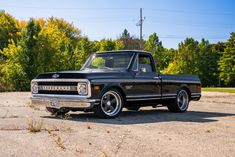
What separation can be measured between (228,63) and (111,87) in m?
57.7

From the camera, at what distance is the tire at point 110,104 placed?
10311 millimetres

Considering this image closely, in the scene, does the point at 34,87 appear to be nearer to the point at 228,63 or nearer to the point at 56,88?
the point at 56,88

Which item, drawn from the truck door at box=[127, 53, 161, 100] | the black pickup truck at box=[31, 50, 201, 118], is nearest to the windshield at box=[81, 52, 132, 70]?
the black pickup truck at box=[31, 50, 201, 118]

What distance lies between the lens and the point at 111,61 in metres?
11.7

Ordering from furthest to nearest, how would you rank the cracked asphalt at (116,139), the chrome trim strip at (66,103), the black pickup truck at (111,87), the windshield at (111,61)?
the windshield at (111,61) → the black pickup truck at (111,87) → the chrome trim strip at (66,103) → the cracked asphalt at (116,139)

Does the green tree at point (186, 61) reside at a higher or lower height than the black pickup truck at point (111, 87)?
higher

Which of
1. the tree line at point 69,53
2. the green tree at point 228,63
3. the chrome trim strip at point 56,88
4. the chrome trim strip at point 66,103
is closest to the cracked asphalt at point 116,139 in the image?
the chrome trim strip at point 66,103

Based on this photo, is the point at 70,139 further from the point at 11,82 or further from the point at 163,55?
the point at 163,55

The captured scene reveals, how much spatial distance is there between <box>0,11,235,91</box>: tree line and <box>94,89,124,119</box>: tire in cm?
2405

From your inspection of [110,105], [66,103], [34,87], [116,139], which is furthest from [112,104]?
[116,139]

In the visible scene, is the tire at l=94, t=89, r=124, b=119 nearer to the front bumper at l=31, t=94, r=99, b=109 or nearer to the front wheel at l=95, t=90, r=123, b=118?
the front wheel at l=95, t=90, r=123, b=118

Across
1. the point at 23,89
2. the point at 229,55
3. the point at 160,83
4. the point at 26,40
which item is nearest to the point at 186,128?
the point at 160,83

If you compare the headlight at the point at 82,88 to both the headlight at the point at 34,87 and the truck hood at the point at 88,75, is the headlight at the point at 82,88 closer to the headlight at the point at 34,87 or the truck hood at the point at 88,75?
the truck hood at the point at 88,75

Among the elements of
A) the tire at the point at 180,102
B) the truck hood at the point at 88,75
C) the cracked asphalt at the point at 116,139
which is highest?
the truck hood at the point at 88,75
